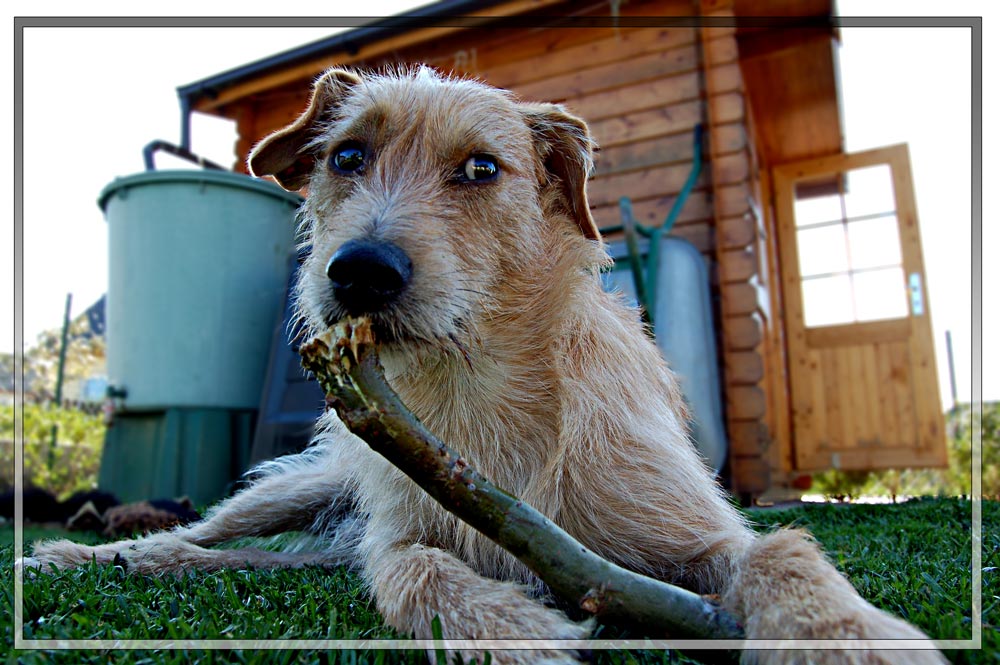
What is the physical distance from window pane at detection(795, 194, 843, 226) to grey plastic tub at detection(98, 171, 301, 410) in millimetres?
6078

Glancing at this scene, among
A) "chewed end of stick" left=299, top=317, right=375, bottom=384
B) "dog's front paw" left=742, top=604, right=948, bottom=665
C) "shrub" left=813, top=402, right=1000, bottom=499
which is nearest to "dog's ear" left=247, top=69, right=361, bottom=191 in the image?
"chewed end of stick" left=299, top=317, right=375, bottom=384

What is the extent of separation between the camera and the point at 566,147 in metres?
2.32

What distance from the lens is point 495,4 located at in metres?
6.59

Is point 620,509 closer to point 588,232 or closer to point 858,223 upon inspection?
point 588,232

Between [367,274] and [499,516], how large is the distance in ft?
2.03

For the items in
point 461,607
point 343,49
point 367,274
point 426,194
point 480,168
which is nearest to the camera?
point 461,607

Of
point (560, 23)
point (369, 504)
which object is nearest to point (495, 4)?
point (560, 23)

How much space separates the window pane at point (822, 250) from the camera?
797 cm

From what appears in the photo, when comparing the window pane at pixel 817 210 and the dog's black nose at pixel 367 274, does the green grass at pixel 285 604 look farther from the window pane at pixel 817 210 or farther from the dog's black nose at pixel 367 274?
the window pane at pixel 817 210

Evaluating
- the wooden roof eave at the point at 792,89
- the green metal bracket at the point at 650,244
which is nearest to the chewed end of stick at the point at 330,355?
the green metal bracket at the point at 650,244

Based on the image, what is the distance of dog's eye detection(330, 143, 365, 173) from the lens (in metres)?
2.05

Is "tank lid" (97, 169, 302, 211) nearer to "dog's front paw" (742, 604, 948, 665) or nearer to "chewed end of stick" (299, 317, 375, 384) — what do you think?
"chewed end of stick" (299, 317, 375, 384)

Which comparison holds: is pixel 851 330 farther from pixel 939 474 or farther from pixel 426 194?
pixel 426 194

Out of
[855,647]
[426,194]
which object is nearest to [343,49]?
[426,194]
